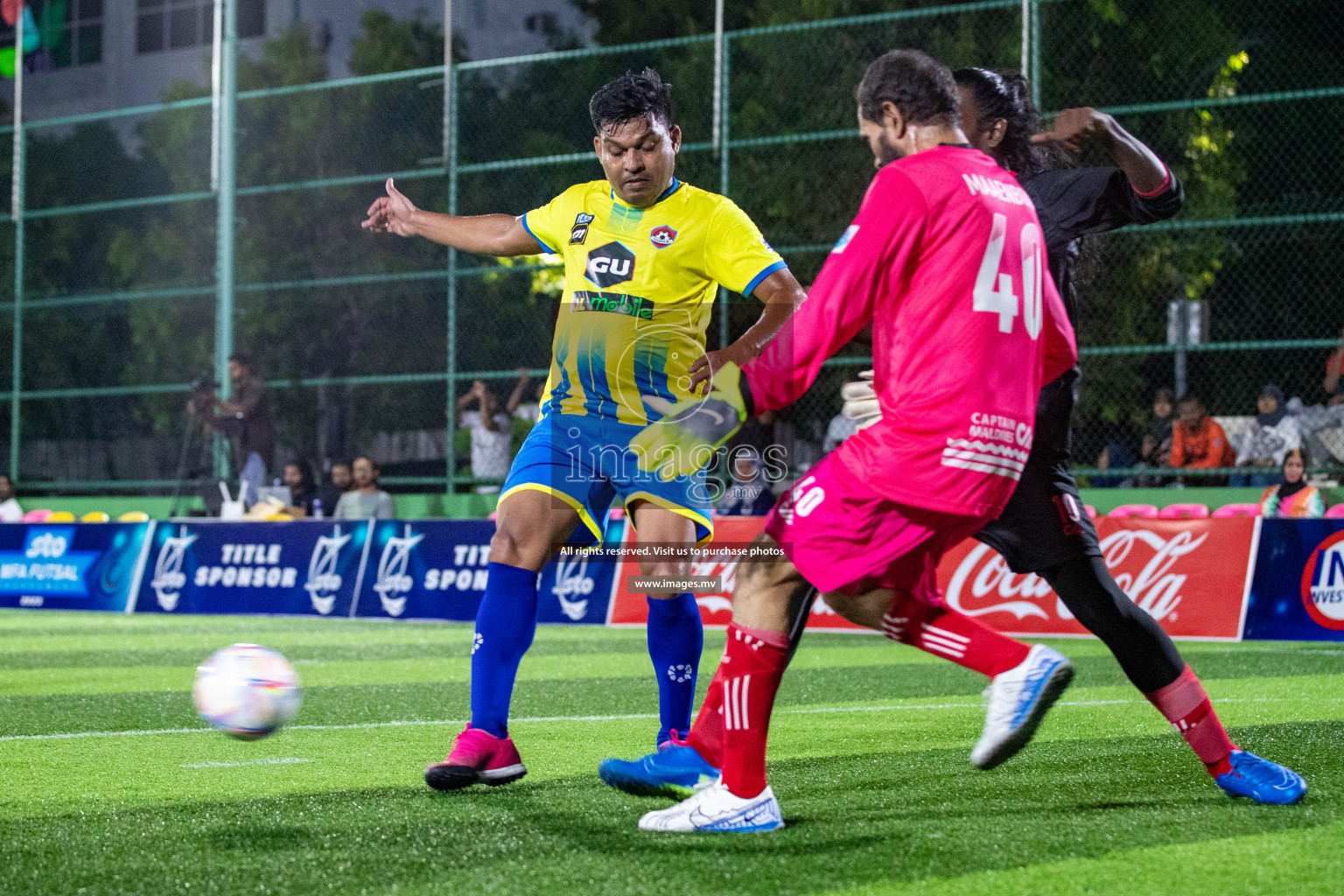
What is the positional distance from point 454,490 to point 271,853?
12.9m

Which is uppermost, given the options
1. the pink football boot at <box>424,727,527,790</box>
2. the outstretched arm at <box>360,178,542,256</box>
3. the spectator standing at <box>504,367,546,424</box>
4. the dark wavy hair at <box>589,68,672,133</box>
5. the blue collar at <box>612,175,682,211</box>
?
the dark wavy hair at <box>589,68,672,133</box>

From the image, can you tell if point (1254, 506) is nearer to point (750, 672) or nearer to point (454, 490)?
point (454, 490)

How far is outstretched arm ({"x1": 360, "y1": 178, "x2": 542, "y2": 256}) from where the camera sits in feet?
17.4

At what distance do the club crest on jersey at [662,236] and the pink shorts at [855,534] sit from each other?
4.78 ft

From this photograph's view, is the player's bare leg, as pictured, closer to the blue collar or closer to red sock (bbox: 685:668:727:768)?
red sock (bbox: 685:668:727:768)

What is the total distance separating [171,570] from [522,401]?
13.2 ft

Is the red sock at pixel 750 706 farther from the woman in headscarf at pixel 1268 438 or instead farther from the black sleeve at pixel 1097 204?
the woman in headscarf at pixel 1268 438

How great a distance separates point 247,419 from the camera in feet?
54.6

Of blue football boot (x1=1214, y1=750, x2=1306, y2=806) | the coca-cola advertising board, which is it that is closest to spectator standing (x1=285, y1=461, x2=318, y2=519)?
the coca-cola advertising board

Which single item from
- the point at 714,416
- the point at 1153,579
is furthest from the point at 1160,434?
the point at 714,416

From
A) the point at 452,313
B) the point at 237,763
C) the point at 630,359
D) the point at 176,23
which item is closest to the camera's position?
the point at 630,359

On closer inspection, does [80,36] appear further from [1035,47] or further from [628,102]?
[628,102]

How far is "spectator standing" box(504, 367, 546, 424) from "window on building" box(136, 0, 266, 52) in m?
22.4

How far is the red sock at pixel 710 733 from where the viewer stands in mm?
4254
